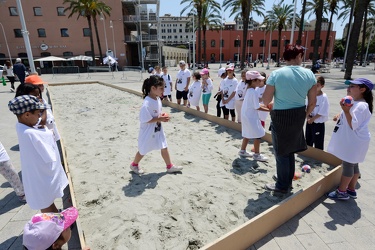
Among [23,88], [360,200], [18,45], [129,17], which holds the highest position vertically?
[129,17]

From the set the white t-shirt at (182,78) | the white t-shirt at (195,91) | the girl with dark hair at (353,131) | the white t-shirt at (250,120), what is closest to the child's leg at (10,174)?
the white t-shirt at (250,120)

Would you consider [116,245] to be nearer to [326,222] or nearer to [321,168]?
[326,222]

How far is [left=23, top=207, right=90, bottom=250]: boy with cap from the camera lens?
59.8 inches

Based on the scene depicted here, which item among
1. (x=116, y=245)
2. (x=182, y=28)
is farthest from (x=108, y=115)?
(x=182, y=28)

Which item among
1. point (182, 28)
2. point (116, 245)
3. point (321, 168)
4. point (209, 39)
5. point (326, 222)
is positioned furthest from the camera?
point (182, 28)

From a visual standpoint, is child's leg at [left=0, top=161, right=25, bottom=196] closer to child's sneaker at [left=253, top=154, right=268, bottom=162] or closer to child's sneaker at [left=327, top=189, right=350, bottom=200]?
child's sneaker at [left=253, top=154, right=268, bottom=162]

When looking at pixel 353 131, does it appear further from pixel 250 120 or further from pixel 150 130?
pixel 150 130

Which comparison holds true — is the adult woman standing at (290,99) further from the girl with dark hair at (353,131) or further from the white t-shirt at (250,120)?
the white t-shirt at (250,120)

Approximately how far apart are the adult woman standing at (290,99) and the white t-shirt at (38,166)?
8.46 feet

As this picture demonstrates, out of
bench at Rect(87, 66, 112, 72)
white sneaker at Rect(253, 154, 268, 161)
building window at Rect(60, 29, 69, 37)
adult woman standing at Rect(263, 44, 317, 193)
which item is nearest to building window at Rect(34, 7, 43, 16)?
building window at Rect(60, 29, 69, 37)

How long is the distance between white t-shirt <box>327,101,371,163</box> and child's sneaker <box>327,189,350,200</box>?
55 centimetres

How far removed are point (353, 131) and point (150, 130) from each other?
285cm

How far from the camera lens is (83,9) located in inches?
1417

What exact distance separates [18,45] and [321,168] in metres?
50.5
